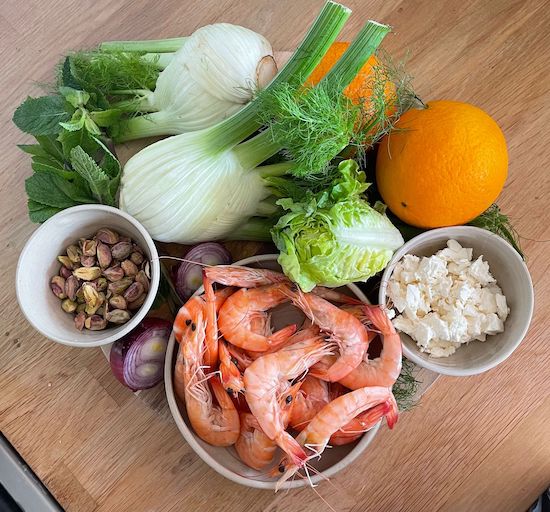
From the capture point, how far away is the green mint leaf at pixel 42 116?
0.88 meters

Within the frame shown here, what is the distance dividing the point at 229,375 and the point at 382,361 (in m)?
0.21

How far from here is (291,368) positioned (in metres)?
0.81

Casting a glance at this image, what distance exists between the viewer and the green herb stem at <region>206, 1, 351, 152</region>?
77cm

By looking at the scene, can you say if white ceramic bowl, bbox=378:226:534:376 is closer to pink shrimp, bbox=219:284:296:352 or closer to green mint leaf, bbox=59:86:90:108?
pink shrimp, bbox=219:284:296:352

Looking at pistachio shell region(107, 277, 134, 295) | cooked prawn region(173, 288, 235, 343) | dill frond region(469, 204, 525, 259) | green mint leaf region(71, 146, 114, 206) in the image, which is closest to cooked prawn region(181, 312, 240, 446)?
cooked prawn region(173, 288, 235, 343)

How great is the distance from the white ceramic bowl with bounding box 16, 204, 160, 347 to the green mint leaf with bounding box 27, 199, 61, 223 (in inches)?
2.2

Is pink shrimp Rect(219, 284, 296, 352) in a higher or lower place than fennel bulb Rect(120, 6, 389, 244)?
lower

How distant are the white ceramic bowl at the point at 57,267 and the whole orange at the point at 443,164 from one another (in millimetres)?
363

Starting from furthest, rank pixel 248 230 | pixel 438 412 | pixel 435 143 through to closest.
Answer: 1. pixel 438 412
2. pixel 248 230
3. pixel 435 143

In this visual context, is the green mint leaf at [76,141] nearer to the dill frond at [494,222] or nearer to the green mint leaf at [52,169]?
the green mint leaf at [52,169]

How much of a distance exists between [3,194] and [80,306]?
1.01 feet

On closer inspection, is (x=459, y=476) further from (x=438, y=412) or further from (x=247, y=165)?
(x=247, y=165)

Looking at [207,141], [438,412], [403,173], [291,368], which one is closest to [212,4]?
[207,141]

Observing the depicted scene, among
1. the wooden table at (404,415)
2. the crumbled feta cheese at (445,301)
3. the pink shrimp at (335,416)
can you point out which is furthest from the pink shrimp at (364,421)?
the wooden table at (404,415)
